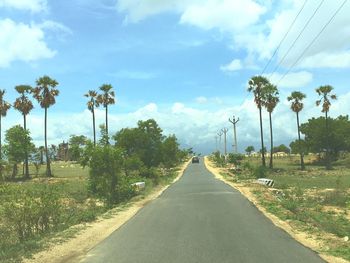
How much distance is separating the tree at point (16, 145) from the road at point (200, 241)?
54311 millimetres

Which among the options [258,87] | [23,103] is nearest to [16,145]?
[23,103]

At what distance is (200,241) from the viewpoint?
1260 centimetres

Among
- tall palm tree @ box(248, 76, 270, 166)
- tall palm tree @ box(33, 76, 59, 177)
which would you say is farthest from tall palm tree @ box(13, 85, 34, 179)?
Answer: tall palm tree @ box(248, 76, 270, 166)

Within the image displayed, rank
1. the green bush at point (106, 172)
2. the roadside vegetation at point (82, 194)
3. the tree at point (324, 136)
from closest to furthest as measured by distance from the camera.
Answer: the roadside vegetation at point (82, 194) → the green bush at point (106, 172) → the tree at point (324, 136)

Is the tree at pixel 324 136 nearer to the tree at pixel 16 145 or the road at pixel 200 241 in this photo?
the tree at pixel 16 145

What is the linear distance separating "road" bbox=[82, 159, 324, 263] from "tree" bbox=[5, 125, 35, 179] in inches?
2138

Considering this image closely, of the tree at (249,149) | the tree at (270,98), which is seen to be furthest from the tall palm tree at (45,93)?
the tree at (249,149)

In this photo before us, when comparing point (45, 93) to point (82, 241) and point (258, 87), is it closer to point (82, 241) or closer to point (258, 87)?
point (258, 87)

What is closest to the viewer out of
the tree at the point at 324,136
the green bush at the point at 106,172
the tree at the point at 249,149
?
the green bush at the point at 106,172

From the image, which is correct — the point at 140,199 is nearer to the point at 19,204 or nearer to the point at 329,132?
the point at 19,204

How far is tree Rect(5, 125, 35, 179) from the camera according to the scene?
7025 centimetres

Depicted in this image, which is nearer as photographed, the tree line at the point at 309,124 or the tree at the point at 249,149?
the tree line at the point at 309,124

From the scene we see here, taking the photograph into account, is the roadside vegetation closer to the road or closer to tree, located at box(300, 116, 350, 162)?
the road

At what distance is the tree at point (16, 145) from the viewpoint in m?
70.2
